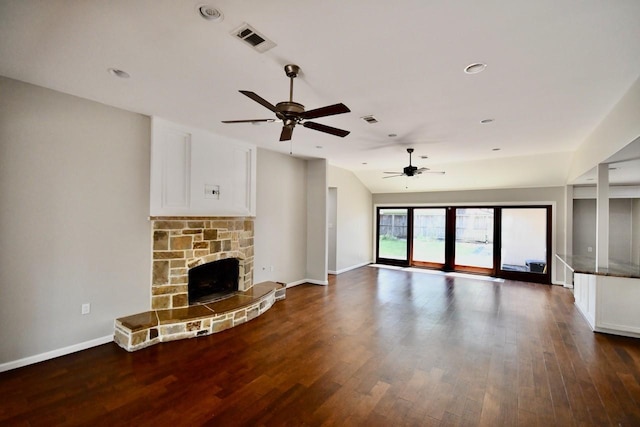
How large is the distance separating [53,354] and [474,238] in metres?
9.07

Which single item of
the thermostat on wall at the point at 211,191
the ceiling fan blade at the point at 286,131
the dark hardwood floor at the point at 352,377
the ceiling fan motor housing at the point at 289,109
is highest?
the ceiling fan motor housing at the point at 289,109

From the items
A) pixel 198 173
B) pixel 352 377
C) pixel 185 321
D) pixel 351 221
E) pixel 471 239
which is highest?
pixel 198 173

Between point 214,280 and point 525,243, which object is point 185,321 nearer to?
point 214,280

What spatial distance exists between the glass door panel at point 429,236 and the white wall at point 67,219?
298 inches

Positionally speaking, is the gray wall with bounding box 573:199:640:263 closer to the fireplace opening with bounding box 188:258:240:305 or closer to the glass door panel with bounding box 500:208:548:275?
the glass door panel with bounding box 500:208:548:275

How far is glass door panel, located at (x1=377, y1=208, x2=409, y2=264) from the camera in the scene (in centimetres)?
932

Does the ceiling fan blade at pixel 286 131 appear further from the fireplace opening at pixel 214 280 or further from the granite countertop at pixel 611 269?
the granite countertop at pixel 611 269

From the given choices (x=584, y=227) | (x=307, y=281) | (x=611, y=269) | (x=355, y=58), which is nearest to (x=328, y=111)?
(x=355, y=58)

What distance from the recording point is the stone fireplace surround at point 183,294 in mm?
3590

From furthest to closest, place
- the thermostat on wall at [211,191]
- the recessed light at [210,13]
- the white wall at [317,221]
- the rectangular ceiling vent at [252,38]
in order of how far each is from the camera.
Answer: the white wall at [317,221] < the thermostat on wall at [211,191] < the rectangular ceiling vent at [252,38] < the recessed light at [210,13]

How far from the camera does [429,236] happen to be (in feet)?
29.5

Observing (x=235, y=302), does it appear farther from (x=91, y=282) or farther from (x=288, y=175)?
(x=288, y=175)

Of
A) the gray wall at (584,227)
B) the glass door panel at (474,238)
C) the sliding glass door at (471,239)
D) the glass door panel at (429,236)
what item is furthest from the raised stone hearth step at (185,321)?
the gray wall at (584,227)

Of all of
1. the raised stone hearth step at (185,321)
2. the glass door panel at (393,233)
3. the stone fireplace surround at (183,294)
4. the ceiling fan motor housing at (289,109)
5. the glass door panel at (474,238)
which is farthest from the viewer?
the glass door panel at (393,233)
